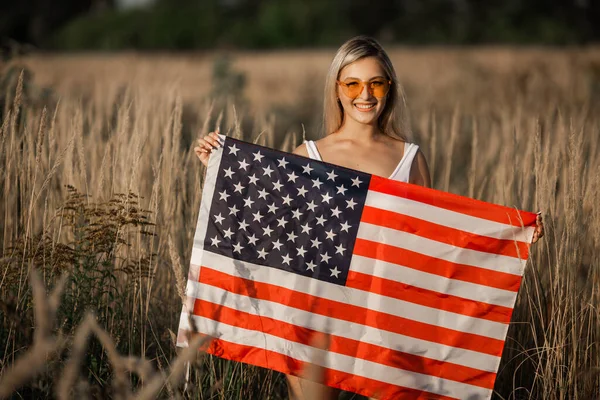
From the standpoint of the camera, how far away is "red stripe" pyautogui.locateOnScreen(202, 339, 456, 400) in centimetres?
265

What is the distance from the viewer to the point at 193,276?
270cm

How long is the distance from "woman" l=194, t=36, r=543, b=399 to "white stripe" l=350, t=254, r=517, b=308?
33 centimetres

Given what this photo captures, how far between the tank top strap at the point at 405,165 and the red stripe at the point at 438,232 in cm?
19

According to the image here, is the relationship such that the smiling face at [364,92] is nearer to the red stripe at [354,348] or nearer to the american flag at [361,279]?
the american flag at [361,279]

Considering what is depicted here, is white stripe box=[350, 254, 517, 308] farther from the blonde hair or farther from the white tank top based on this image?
the blonde hair

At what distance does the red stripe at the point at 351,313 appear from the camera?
105 inches

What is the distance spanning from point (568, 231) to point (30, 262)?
2607 mm

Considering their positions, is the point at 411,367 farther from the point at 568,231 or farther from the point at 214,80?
the point at 214,80

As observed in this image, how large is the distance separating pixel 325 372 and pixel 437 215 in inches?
33.0

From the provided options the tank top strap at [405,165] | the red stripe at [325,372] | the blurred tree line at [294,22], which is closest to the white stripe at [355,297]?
the red stripe at [325,372]

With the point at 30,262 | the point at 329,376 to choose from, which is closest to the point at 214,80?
the point at 30,262

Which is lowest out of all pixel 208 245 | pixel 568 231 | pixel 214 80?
pixel 208 245

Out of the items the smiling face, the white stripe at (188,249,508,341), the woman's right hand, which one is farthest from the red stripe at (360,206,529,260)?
the woman's right hand

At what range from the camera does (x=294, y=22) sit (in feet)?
118
